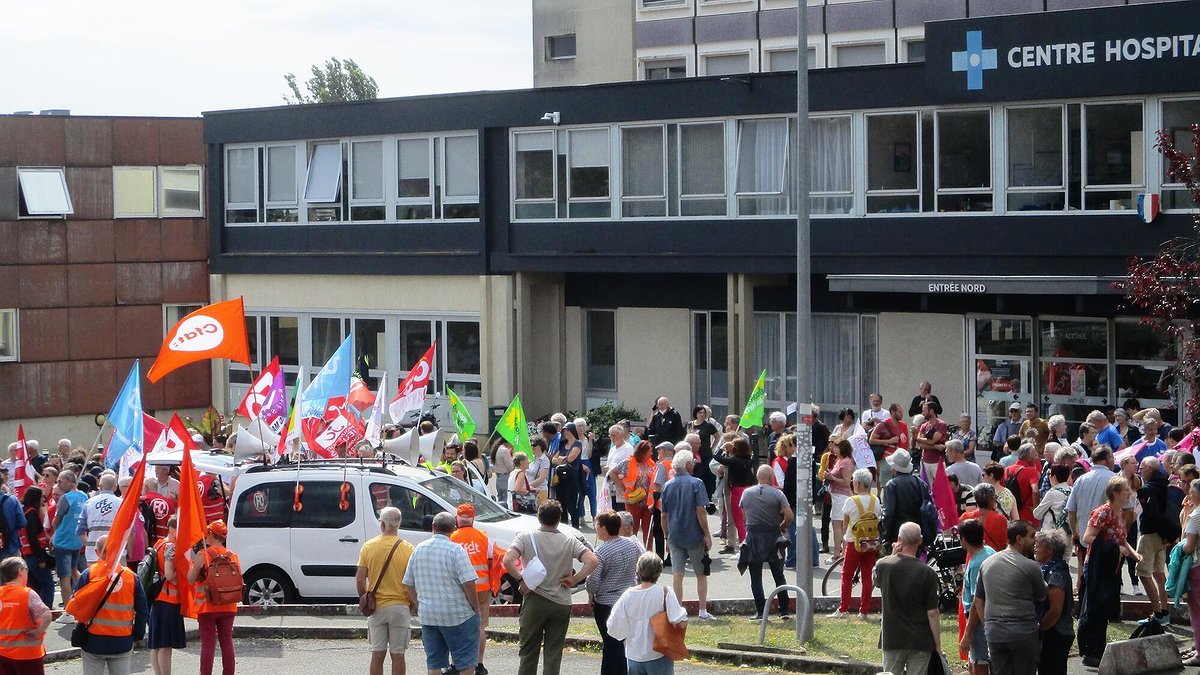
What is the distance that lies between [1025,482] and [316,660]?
306 inches

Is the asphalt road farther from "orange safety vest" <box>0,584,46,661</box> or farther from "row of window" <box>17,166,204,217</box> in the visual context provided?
"row of window" <box>17,166,204,217</box>

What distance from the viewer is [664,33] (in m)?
46.6

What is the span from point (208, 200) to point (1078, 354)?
21.5 m

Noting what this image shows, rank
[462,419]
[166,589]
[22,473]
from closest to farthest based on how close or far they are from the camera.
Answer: [166,589], [22,473], [462,419]

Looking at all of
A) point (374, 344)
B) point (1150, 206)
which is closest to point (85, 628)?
point (1150, 206)

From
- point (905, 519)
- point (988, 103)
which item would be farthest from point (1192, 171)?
point (988, 103)

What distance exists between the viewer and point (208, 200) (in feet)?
124

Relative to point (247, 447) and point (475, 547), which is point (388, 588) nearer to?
point (475, 547)

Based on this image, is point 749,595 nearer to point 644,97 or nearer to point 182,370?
point 644,97

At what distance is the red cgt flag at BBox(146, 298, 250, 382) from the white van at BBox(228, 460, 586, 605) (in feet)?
7.22

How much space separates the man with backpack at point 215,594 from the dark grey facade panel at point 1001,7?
32.8 meters

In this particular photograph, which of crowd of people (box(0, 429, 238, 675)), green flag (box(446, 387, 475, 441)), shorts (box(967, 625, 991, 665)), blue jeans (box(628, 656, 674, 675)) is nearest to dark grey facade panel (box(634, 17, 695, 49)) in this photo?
green flag (box(446, 387, 475, 441))

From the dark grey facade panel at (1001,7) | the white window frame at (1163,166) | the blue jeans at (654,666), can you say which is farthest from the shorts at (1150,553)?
the dark grey facade panel at (1001,7)

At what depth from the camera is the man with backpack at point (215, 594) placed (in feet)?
42.1
